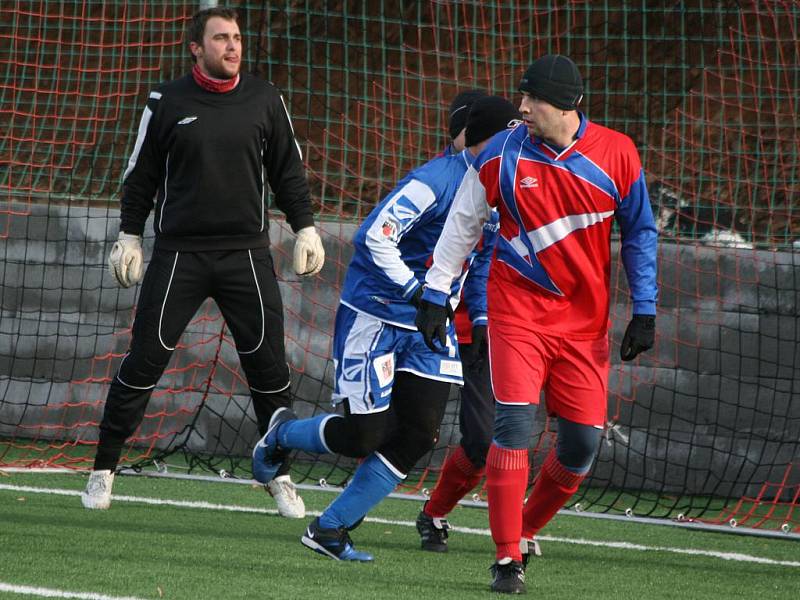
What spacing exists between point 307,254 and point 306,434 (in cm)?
108

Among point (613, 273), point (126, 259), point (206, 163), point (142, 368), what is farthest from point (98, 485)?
point (613, 273)

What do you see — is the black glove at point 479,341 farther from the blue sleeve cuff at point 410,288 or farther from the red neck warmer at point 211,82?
the red neck warmer at point 211,82

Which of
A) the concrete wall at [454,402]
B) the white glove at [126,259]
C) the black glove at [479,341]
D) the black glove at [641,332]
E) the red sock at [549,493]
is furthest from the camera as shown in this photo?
the concrete wall at [454,402]

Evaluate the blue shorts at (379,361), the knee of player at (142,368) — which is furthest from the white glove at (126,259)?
the blue shorts at (379,361)

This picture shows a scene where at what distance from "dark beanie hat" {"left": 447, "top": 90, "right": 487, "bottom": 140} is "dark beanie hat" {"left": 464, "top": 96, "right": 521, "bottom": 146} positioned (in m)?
0.19

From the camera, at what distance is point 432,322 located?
215 inches

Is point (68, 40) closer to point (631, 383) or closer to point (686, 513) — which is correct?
point (631, 383)

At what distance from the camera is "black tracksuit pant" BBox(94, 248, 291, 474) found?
677cm

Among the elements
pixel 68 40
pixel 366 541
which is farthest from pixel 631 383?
pixel 68 40

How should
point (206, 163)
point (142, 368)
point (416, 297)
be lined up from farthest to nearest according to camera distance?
point (142, 368) → point (206, 163) → point (416, 297)

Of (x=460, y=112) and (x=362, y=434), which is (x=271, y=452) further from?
(x=460, y=112)

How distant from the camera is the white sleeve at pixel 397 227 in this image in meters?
5.79

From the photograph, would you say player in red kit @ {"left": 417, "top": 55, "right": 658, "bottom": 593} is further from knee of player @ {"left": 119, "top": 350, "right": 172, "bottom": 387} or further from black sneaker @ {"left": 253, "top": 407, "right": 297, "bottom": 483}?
knee of player @ {"left": 119, "top": 350, "right": 172, "bottom": 387}

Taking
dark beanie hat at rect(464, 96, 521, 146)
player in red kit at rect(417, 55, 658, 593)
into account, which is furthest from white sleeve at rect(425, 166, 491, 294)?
dark beanie hat at rect(464, 96, 521, 146)
